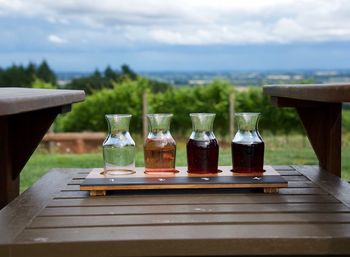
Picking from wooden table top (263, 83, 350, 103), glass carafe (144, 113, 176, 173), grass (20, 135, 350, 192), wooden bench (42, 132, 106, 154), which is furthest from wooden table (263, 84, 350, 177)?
wooden bench (42, 132, 106, 154)

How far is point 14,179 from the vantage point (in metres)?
2.41

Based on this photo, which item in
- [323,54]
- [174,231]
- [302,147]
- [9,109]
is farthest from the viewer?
[323,54]

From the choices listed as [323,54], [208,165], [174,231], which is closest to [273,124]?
[323,54]

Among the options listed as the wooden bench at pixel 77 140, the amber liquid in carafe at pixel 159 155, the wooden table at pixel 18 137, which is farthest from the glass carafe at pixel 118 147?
the wooden bench at pixel 77 140

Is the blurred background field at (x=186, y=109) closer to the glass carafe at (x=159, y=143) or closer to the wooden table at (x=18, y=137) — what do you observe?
the wooden table at (x=18, y=137)

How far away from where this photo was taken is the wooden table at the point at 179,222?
1.52 metres

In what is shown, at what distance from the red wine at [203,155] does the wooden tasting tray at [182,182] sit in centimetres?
3

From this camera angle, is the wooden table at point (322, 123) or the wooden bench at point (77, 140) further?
the wooden bench at point (77, 140)

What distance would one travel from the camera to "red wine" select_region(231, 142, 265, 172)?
2255 mm

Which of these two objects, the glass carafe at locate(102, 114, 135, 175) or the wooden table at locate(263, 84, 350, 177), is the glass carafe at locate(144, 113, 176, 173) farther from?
the wooden table at locate(263, 84, 350, 177)

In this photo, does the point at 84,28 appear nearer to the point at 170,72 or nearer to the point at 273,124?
the point at 170,72

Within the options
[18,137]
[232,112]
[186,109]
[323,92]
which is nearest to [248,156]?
[323,92]

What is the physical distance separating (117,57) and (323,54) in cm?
347

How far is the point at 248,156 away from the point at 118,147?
0.45m
